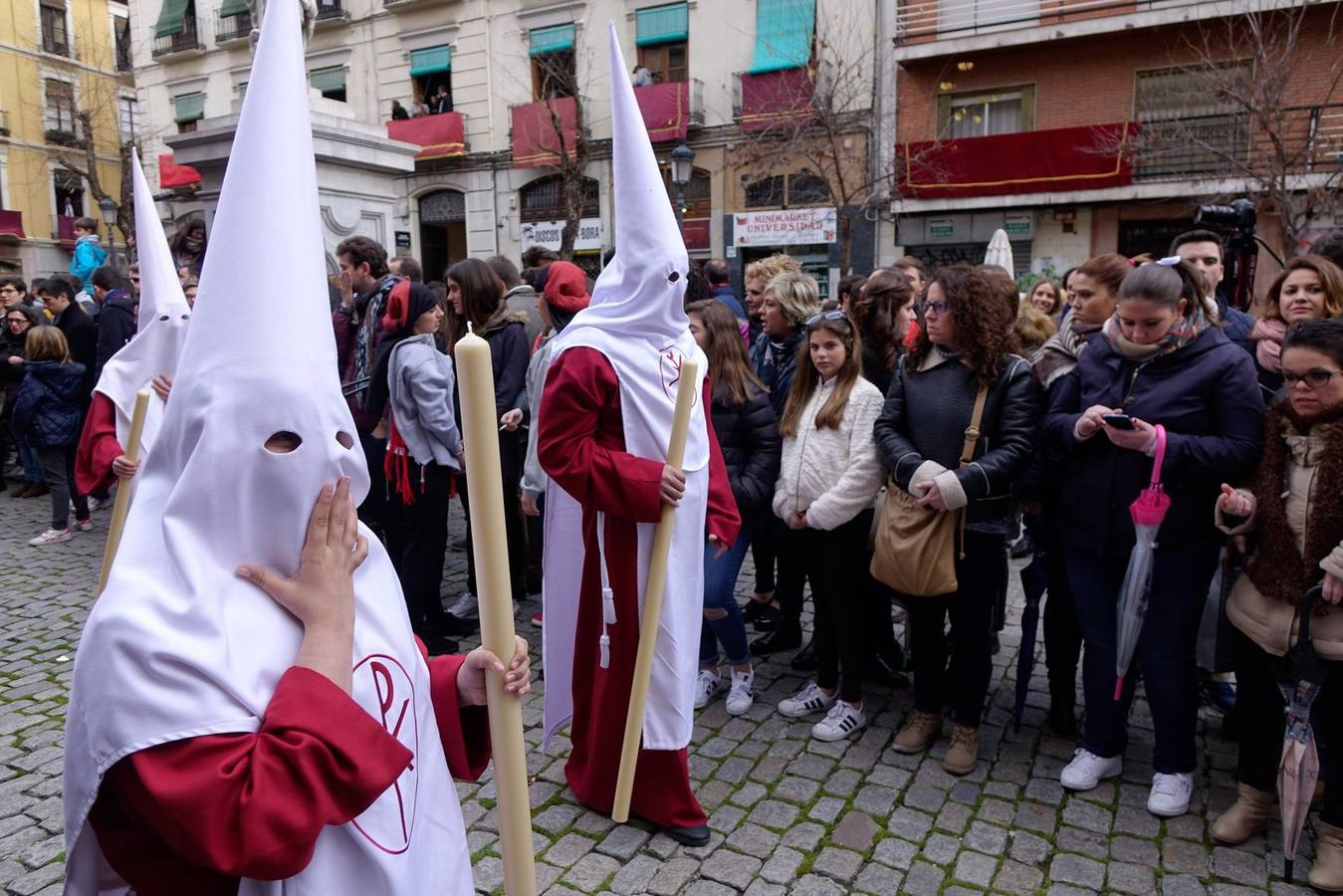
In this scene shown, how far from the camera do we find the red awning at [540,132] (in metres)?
22.3

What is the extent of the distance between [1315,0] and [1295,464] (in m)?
16.4

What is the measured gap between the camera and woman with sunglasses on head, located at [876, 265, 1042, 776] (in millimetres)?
3609

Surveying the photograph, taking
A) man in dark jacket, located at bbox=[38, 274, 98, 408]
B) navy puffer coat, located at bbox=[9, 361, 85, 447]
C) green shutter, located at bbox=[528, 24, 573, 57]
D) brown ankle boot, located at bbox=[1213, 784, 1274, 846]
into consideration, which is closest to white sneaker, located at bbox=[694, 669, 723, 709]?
brown ankle boot, located at bbox=[1213, 784, 1274, 846]

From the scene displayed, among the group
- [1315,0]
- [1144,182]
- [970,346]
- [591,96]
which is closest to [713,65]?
[591,96]

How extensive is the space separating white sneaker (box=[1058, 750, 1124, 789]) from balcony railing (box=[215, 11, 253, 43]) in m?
30.8

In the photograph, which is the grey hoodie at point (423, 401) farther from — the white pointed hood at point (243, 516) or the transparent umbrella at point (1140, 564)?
the white pointed hood at point (243, 516)

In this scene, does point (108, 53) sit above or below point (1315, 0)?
above

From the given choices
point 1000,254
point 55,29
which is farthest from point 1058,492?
point 55,29

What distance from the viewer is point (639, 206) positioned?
3221 mm

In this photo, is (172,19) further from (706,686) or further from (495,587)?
(495,587)

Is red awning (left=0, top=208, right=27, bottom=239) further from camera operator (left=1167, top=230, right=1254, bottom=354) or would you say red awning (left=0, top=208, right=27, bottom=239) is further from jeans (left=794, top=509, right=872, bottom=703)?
camera operator (left=1167, top=230, right=1254, bottom=354)

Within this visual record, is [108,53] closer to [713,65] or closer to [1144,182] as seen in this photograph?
[713,65]

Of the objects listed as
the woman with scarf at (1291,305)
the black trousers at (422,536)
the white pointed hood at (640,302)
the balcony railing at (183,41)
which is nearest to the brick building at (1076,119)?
the woman with scarf at (1291,305)

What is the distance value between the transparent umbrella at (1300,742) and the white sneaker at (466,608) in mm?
4072
